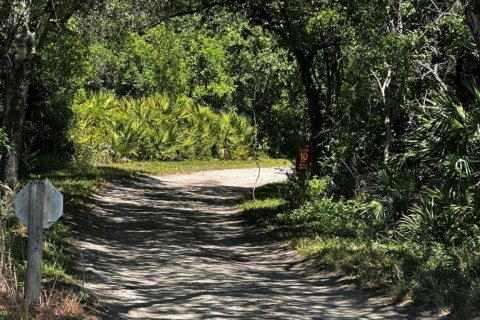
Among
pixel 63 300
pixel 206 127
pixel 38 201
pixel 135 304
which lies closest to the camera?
pixel 38 201

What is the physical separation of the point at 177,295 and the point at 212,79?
97.6 ft

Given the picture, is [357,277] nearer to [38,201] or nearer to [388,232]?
[388,232]

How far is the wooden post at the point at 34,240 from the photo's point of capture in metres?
6.35

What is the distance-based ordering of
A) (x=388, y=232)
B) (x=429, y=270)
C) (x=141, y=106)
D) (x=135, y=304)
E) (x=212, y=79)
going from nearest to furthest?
(x=135, y=304), (x=429, y=270), (x=388, y=232), (x=141, y=106), (x=212, y=79)

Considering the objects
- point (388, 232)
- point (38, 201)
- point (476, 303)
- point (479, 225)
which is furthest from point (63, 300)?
point (388, 232)

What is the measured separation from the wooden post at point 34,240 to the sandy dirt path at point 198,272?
128cm

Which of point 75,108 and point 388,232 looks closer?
point 388,232

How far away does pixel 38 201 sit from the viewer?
250 inches

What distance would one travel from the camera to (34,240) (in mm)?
6406

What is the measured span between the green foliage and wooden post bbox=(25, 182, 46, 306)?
769 inches

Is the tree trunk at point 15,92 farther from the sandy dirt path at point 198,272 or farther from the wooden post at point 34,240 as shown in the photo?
the wooden post at point 34,240

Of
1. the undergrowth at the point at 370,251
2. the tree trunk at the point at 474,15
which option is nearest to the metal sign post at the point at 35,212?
the undergrowth at the point at 370,251

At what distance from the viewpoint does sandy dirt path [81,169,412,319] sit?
8095 millimetres

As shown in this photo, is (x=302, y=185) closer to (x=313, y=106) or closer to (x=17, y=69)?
(x=313, y=106)
